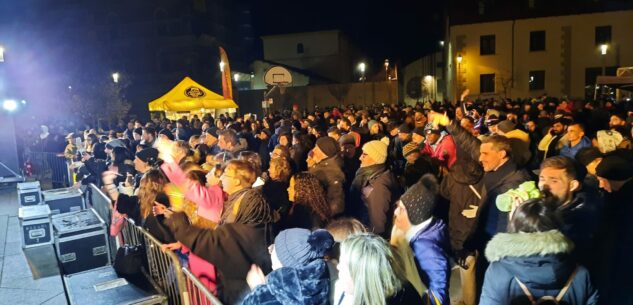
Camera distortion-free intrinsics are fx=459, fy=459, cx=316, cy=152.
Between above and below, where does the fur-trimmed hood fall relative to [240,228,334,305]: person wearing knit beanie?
above

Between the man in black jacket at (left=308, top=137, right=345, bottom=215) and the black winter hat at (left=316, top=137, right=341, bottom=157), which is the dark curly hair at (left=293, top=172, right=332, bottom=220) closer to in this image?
the man in black jacket at (left=308, top=137, right=345, bottom=215)

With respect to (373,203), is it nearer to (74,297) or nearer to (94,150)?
(74,297)

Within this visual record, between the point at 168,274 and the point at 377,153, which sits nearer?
the point at 168,274

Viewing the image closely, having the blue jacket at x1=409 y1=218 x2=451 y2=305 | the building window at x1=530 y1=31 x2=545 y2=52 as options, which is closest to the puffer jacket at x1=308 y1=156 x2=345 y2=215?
the blue jacket at x1=409 y1=218 x2=451 y2=305

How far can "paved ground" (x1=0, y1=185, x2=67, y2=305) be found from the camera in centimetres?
550

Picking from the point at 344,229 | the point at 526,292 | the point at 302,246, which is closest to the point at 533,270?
the point at 526,292

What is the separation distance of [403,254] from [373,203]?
2.06 m

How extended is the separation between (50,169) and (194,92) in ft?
16.2

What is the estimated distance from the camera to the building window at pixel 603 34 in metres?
33.1

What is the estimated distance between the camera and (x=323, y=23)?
162 feet

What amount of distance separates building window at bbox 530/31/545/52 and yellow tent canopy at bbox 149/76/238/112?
27388 millimetres

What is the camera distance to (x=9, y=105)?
40.0 feet

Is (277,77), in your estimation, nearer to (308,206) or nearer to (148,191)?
(148,191)

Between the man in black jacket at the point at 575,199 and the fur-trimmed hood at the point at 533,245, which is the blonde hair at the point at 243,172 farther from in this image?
the man in black jacket at the point at 575,199
